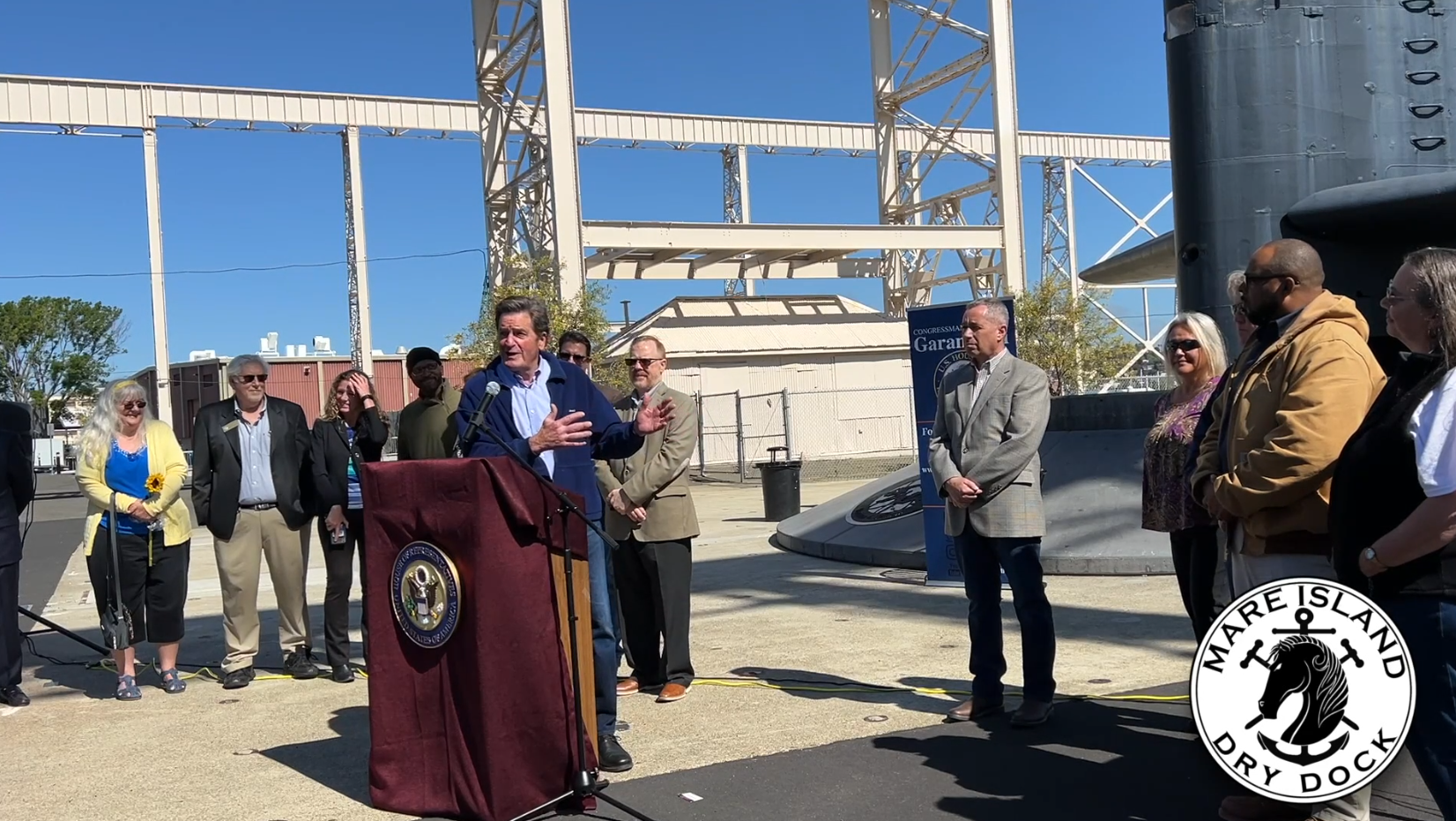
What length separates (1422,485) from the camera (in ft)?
10.3

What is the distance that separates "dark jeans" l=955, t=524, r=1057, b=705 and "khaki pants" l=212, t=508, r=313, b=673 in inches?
170

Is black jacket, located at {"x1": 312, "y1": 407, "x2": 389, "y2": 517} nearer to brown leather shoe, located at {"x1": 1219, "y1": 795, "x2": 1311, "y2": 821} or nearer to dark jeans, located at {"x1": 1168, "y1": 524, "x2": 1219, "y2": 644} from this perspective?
dark jeans, located at {"x1": 1168, "y1": 524, "x2": 1219, "y2": 644}

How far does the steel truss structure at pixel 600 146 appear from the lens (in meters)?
27.1

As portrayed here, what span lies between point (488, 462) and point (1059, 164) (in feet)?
169

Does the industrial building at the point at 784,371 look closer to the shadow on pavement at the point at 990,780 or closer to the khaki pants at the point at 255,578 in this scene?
the khaki pants at the point at 255,578

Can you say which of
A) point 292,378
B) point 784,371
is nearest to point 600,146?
point 784,371

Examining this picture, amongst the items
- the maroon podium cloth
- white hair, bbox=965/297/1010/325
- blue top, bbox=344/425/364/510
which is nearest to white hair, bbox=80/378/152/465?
blue top, bbox=344/425/364/510

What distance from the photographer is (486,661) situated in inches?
173

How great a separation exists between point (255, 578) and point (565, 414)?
11.0 ft

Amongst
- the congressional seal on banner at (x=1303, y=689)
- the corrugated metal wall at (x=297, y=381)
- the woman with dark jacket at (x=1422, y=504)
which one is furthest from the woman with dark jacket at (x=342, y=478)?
the corrugated metal wall at (x=297, y=381)

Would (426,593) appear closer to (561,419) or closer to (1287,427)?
(561,419)

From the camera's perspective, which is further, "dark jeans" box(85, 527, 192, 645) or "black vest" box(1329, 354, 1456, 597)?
"dark jeans" box(85, 527, 192, 645)

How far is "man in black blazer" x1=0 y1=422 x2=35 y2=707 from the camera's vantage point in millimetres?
6996

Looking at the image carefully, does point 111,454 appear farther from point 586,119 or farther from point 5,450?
point 586,119
